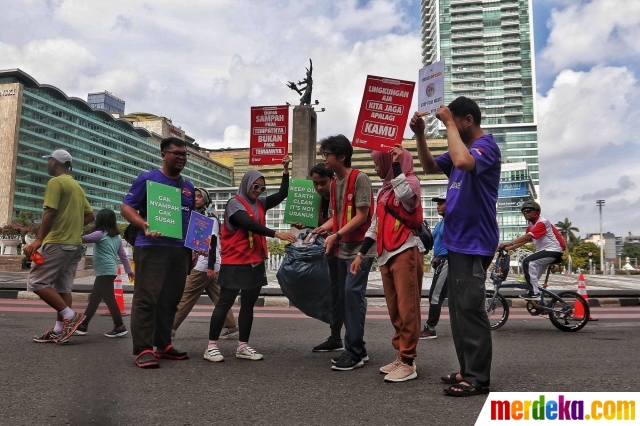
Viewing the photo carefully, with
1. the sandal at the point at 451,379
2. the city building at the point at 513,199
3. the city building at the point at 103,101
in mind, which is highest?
the city building at the point at 103,101

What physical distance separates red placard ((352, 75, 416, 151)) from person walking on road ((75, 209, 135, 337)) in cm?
336

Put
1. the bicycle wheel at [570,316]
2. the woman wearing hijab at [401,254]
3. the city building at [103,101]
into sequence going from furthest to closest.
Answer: the city building at [103,101], the bicycle wheel at [570,316], the woman wearing hijab at [401,254]

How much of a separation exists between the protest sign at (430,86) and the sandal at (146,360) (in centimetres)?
297

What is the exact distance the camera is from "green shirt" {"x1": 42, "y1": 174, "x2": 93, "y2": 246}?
221 inches

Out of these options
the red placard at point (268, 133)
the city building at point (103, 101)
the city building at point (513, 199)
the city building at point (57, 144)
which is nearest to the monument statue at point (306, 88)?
the red placard at point (268, 133)

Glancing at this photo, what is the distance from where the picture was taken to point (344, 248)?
15.1 feet

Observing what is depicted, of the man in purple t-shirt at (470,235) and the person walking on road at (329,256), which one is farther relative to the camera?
the person walking on road at (329,256)

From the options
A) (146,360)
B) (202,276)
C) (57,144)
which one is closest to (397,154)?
(146,360)

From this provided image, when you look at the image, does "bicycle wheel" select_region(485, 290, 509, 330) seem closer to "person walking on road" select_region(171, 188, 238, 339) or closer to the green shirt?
"person walking on road" select_region(171, 188, 238, 339)

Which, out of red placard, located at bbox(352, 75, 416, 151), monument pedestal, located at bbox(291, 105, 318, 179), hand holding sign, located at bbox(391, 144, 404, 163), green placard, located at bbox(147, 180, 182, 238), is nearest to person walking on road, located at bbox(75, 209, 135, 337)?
green placard, located at bbox(147, 180, 182, 238)

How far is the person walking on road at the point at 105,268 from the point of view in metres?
6.41

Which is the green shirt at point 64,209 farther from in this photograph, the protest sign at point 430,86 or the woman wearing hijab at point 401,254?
the protest sign at point 430,86

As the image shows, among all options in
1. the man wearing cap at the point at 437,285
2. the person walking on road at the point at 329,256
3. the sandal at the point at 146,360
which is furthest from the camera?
the man wearing cap at the point at 437,285

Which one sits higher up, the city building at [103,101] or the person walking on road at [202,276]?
the city building at [103,101]
